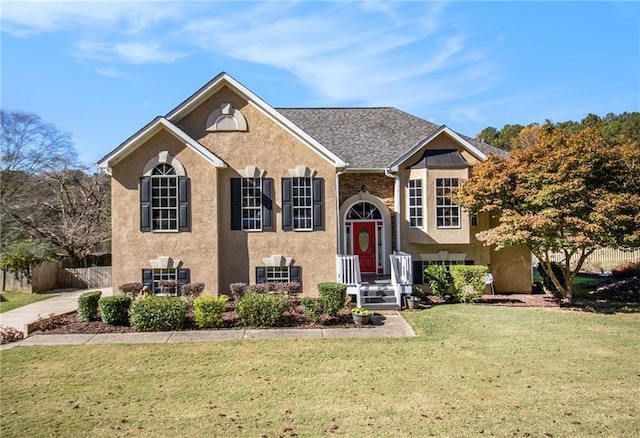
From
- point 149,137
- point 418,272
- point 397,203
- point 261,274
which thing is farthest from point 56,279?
point 418,272

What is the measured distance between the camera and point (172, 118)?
1475 cm

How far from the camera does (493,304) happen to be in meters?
14.8

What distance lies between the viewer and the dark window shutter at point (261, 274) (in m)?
14.9

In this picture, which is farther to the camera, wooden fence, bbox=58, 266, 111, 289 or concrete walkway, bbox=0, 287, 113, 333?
wooden fence, bbox=58, 266, 111, 289

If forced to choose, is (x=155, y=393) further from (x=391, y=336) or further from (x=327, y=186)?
(x=327, y=186)

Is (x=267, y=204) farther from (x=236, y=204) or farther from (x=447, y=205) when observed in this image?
(x=447, y=205)

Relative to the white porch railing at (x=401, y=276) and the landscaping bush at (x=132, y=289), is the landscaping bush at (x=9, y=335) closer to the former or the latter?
the landscaping bush at (x=132, y=289)

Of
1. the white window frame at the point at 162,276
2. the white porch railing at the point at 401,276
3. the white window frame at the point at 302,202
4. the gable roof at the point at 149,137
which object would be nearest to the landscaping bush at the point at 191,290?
the white window frame at the point at 162,276

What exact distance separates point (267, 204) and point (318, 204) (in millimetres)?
1845

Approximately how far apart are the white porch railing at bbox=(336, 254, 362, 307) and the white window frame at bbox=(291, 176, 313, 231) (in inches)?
70.9

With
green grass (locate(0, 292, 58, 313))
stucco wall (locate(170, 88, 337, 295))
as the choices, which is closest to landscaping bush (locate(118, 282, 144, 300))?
stucco wall (locate(170, 88, 337, 295))

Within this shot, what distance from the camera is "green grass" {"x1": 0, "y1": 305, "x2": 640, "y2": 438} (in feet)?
19.7

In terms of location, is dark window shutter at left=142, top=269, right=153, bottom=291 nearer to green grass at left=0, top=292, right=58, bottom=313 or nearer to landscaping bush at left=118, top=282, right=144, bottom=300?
landscaping bush at left=118, top=282, right=144, bottom=300

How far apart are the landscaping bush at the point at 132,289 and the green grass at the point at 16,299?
17.9 ft
